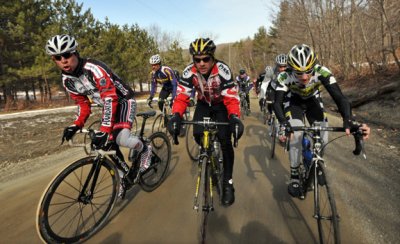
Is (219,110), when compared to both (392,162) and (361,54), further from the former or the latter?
(361,54)

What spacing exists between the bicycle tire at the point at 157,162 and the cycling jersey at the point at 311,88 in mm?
2213

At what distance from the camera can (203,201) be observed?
317cm

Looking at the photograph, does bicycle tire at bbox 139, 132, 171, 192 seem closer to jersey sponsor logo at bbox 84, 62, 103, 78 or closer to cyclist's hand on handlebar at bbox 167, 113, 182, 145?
cyclist's hand on handlebar at bbox 167, 113, 182, 145

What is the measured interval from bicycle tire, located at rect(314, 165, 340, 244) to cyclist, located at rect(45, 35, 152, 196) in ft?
8.30

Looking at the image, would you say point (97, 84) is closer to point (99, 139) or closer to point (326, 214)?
point (99, 139)

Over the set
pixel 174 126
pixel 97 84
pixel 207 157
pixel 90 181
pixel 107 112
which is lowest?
pixel 90 181

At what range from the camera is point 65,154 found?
7.07m

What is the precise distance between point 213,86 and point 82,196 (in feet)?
7.54

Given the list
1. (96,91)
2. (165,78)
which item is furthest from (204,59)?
(165,78)

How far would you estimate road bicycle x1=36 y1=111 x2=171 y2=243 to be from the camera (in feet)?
9.76

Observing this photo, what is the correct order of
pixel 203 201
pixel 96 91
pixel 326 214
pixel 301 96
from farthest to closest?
pixel 301 96 < pixel 96 91 < pixel 203 201 < pixel 326 214

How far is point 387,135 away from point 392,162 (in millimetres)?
2529

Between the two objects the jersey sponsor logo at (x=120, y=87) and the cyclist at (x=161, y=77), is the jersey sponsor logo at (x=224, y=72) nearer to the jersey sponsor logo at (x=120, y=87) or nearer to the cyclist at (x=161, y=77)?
the jersey sponsor logo at (x=120, y=87)

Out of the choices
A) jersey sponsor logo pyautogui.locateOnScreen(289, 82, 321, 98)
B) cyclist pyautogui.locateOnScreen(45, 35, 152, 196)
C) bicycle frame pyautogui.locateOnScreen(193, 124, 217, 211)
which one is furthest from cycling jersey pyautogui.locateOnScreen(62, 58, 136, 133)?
jersey sponsor logo pyautogui.locateOnScreen(289, 82, 321, 98)
